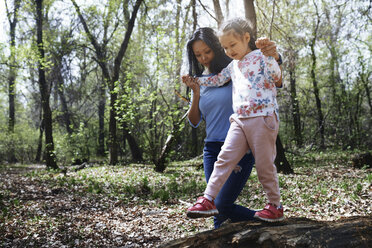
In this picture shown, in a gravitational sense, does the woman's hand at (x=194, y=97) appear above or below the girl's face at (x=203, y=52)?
below

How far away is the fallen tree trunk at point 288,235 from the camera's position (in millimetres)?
2139

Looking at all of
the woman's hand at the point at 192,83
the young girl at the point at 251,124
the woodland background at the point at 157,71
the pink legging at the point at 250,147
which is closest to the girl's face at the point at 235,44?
the young girl at the point at 251,124

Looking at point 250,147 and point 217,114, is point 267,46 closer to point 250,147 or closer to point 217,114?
point 217,114

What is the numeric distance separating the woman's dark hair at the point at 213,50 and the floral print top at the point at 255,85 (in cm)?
26

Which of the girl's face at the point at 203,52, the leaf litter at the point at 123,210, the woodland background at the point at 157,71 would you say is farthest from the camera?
the woodland background at the point at 157,71

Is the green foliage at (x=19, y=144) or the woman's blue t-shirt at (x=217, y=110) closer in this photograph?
the woman's blue t-shirt at (x=217, y=110)

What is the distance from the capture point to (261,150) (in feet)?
7.60

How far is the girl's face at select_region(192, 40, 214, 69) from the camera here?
2.68 metres

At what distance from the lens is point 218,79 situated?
2654mm

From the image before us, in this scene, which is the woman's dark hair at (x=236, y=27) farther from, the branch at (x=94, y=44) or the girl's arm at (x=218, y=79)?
the branch at (x=94, y=44)

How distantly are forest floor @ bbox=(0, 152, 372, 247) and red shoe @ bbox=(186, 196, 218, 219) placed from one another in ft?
7.18

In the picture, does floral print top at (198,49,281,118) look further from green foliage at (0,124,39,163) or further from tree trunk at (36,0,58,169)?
green foliage at (0,124,39,163)

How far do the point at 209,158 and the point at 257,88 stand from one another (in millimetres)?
708

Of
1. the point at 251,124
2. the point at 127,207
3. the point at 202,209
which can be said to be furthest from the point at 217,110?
the point at 127,207
